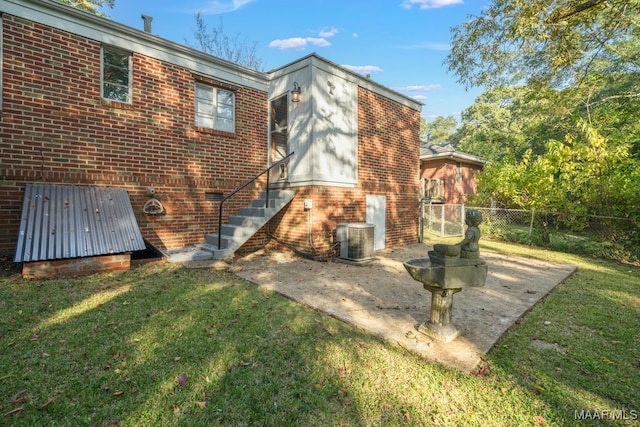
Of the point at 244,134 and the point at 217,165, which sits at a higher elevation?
the point at 244,134

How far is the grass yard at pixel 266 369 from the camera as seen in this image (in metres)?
1.96

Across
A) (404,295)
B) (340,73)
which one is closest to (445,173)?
(340,73)

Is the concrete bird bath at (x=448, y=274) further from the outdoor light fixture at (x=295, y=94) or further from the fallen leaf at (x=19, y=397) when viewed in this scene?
the outdoor light fixture at (x=295, y=94)

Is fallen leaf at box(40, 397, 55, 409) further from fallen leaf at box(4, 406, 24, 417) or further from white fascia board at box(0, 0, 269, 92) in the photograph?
white fascia board at box(0, 0, 269, 92)

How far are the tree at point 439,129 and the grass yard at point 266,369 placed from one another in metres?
54.5

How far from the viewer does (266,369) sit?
244 centimetres

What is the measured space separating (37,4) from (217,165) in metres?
3.97

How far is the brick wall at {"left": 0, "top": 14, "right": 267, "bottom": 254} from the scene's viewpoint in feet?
15.9

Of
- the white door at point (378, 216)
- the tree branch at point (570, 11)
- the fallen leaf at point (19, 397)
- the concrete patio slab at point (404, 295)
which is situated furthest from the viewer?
the white door at point (378, 216)

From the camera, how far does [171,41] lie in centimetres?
629

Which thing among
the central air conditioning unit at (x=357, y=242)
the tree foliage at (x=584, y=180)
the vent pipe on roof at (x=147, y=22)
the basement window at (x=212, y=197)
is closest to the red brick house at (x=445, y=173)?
the tree foliage at (x=584, y=180)

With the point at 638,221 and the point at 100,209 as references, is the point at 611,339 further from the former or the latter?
the point at 100,209

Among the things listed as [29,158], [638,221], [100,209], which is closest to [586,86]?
[638,221]

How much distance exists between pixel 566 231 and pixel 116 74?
1278cm
